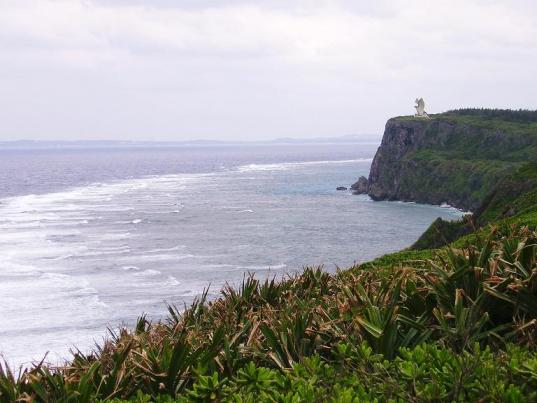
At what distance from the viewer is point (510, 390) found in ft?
17.1

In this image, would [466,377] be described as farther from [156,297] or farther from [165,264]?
[165,264]

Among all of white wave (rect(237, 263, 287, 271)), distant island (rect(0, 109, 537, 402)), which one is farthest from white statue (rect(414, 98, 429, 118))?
distant island (rect(0, 109, 537, 402))

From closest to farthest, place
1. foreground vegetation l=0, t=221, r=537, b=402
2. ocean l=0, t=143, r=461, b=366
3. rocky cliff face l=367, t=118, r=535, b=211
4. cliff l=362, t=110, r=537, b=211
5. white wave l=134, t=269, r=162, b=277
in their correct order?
foreground vegetation l=0, t=221, r=537, b=402 < ocean l=0, t=143, r=461, b=366 < white wave l=134, t=269, r=162, b=277 < rocky cliff face l=367, t=118, r=535, b=211 < cliff l=362, t=110, r=537, b=211

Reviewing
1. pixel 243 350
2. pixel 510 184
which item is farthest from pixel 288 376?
pixel 510 184

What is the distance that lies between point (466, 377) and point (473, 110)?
157 m

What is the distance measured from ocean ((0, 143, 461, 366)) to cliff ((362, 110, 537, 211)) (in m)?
5.18

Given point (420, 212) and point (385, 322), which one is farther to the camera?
point (420, 212)

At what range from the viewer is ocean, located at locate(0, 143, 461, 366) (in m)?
35.9

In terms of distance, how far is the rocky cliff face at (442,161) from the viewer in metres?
107

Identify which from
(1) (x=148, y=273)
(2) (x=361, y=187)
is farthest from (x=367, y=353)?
(2) (x=361, y=187)

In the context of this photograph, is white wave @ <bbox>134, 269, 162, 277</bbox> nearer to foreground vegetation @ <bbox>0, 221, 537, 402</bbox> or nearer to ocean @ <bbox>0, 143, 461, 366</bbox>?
ocean @ <bbox>0, 143, 461, 366</bbox>

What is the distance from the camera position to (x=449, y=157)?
407 ft

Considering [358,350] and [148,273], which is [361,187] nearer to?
[148,273]

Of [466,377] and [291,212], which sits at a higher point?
[466,377]
